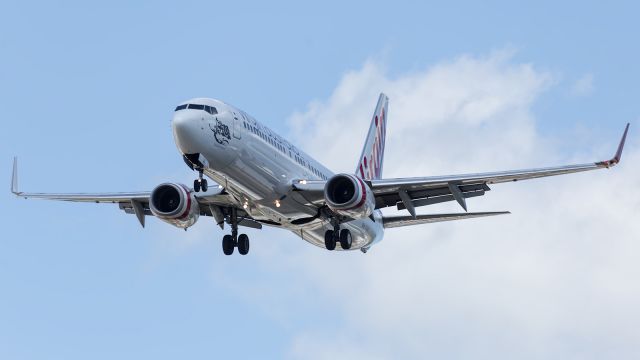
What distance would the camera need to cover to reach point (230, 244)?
50844mm

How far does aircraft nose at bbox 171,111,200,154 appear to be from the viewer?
136 feet

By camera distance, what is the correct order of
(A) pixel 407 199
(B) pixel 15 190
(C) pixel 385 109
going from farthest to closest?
A: (C) pixel 385 109 < (B) pixel 15 190 < (A) pixel 407 199

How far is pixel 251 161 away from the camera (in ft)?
144

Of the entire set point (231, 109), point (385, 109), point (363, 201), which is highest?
point (385, 109)

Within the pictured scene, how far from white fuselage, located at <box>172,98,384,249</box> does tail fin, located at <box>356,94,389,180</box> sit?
10961 millimetres

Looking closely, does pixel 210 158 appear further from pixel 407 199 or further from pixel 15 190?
pixel 15 190

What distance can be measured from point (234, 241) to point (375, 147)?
49.6 ft

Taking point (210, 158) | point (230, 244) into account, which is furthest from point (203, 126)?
point (230, 244)

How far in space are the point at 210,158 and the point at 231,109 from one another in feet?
8.21

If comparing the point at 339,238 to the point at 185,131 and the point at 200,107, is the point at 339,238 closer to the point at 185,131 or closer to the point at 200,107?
the point at 200,107

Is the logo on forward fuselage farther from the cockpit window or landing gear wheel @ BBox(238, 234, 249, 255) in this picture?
landing gear wheel @ BBox(238, 234, 249, 255)

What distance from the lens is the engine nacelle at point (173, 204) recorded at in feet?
157

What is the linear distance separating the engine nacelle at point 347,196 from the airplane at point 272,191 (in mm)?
37

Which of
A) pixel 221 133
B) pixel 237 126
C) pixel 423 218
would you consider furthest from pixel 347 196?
pixel 221 133
